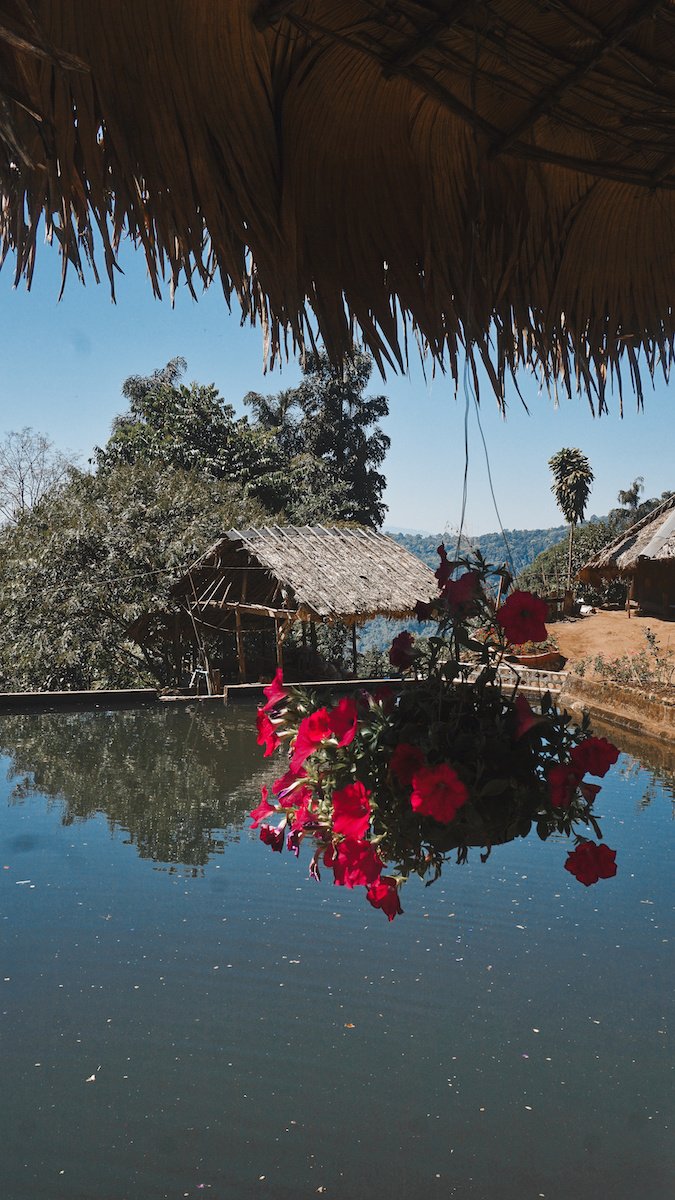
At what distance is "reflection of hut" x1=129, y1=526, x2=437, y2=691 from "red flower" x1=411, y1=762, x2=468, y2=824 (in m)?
11.7

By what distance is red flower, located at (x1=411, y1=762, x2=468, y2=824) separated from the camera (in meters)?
1.43

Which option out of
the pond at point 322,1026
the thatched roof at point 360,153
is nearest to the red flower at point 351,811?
the thatched roof at point 360,153

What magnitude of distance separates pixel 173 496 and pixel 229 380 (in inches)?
286

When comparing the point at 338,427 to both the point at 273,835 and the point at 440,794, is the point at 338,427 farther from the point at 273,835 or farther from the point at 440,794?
the point at 440,794

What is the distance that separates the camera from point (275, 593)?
46.6 ft

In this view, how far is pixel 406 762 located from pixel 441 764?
0.07m

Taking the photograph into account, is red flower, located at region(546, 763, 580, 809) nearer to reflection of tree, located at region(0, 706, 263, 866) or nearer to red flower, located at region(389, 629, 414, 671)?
red flower, located at region(389, 629, 414, 671)

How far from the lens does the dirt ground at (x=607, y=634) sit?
15.6m

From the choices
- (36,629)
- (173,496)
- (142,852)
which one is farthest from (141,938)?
(173,496)

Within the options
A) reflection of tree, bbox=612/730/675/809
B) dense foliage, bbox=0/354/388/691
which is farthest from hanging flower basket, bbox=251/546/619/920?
dense foliage, bbox=0/354/388/691

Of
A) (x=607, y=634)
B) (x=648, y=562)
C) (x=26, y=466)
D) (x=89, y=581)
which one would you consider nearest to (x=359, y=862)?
(x=89, y=581)

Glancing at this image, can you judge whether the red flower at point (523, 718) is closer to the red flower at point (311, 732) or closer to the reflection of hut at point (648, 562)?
the red flower at point (311, 732)

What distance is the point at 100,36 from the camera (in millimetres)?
1372

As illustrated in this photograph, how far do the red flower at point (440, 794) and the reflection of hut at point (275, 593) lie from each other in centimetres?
1170
